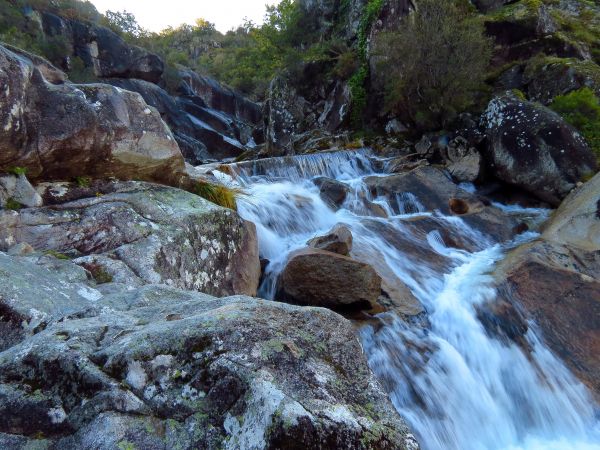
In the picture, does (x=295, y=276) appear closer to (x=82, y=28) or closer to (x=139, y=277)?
(x=139, y=277)

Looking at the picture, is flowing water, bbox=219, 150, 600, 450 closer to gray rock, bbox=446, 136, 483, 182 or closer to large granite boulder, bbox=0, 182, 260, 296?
large granite boulder, bbox=0, 182, 260, 296

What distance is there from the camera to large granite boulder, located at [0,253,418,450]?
5.10 ft

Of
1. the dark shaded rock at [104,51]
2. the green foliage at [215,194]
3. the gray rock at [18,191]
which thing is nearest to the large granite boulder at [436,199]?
the green foliage at [215,194]

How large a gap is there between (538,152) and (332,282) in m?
8.88

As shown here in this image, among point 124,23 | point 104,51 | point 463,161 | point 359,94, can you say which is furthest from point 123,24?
point 463,161

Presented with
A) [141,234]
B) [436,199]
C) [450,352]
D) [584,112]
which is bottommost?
[450,352]

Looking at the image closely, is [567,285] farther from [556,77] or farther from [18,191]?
[556,77]

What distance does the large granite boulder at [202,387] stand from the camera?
5.10ft

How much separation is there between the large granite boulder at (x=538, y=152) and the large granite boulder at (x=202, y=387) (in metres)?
11.7

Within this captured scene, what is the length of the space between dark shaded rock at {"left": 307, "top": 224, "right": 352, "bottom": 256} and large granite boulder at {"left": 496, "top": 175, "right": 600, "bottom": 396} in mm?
2539

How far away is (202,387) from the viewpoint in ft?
5.57

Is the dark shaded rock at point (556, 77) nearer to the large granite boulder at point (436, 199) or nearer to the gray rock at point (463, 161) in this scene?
the gray rock at point (463, 161)

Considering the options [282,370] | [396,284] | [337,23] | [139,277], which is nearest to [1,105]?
[139,277]

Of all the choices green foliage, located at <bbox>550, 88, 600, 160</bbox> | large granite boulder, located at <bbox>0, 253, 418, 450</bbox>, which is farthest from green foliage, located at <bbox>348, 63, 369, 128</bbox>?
large granite boulder, located at <bbox>0, 253, 418, 450</bbox>
